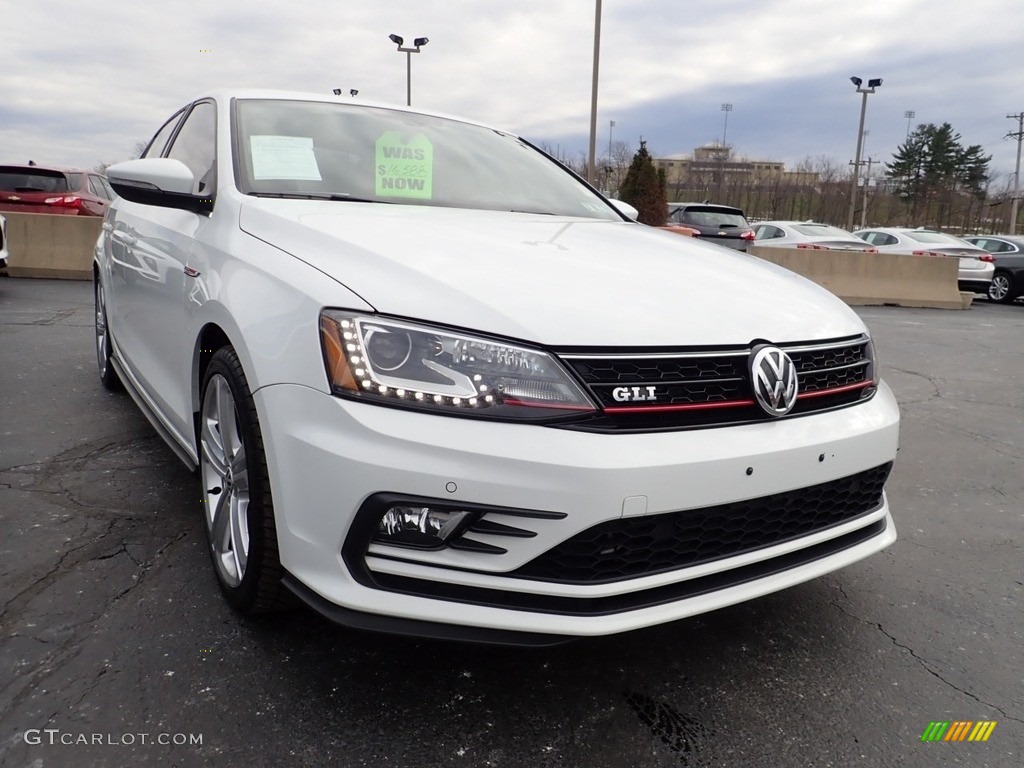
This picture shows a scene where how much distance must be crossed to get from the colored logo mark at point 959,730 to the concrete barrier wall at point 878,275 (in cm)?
1175

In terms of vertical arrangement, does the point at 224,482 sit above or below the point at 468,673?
above

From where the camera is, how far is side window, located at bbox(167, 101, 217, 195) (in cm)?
270

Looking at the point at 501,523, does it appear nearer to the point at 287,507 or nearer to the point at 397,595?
the point at 397,595

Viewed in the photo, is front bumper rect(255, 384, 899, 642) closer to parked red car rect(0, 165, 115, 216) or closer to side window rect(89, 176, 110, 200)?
parked red car rect(0, 165, 115, 216)

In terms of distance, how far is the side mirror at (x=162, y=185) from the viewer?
2.48m

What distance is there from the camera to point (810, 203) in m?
56.3

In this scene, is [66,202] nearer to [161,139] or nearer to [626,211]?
[161,139]

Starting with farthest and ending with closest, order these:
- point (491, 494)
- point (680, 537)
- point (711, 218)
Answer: point (711, 218), point (680, 537), point (491, 494)

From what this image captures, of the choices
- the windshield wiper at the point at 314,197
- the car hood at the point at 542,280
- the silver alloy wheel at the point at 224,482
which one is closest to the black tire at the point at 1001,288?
the car hood at the point at 542,280

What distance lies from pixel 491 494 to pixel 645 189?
2089 cm

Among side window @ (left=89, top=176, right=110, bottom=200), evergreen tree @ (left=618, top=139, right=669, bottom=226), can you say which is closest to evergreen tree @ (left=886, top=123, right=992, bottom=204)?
evergreen tree @ (left=618, top=139, right=669, bottom=226)

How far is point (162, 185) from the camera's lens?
2496 mm

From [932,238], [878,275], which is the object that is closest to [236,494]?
[878,275]

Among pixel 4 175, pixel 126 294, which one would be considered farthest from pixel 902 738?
pixel 4 175
